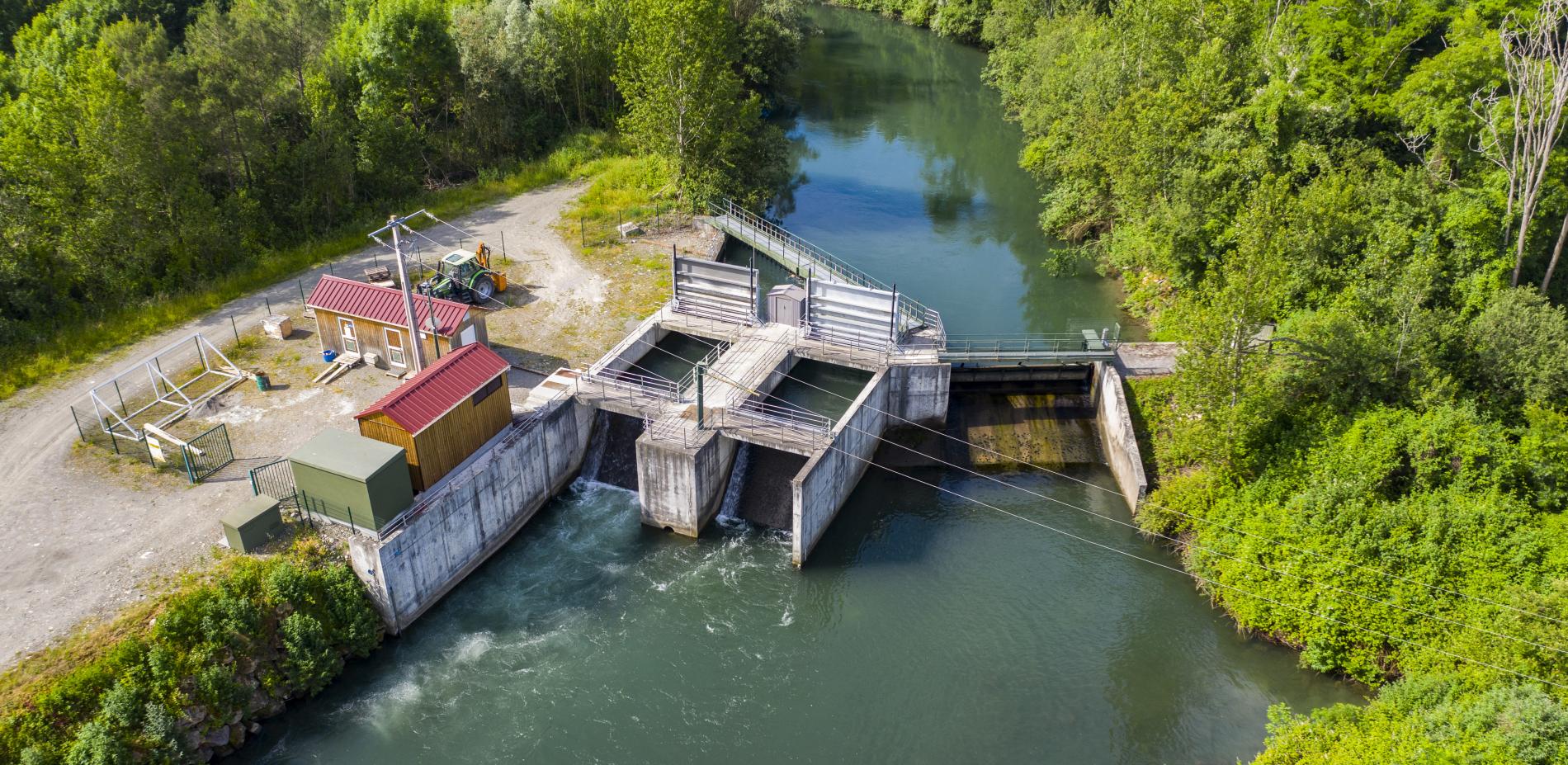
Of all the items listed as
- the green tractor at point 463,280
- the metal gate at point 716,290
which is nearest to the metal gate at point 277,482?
the green tractor at point 463,280

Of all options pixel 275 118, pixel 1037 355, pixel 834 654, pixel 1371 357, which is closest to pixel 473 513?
pixel 834 654

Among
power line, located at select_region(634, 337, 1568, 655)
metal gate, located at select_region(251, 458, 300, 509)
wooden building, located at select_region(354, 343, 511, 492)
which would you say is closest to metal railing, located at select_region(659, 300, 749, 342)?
power line, located at select_region(634, 337, 1568, 655)

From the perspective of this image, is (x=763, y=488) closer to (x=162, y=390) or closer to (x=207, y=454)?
(x=207, y=454)

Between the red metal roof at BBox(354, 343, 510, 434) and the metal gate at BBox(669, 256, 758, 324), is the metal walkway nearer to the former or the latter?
the metal gate at BBox(669, 256, 758, 324)

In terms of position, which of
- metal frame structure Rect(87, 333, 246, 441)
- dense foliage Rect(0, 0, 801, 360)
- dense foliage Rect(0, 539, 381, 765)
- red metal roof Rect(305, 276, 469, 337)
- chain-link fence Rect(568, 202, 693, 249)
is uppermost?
dense foliage Rect(0, 0, 801, 360)

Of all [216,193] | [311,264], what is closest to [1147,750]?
[311,264]

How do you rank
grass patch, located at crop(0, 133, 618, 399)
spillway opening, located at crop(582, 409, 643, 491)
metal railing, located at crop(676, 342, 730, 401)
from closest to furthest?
metal railing, located at crop(676, 342, 730, 401) < grass patch, located at crop(0, 133, 618, 399) < spillway opening, located at crop(582, 409, 643, 491)

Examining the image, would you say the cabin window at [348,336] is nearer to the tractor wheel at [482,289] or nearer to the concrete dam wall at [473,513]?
the tractor wheel at [482,289]

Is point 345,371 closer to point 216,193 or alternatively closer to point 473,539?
point 473,539
